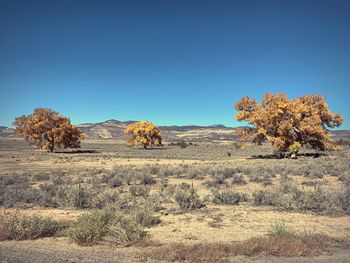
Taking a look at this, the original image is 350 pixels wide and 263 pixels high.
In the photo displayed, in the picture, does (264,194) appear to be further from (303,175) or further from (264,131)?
(264,131)

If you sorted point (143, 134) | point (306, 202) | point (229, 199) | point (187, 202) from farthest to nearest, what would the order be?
point (143, 134) → point (229, 199) → point (187, 202) → point (306, 202)

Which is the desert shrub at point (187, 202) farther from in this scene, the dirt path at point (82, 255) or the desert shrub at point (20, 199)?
the desert shrub at point (20, 199)

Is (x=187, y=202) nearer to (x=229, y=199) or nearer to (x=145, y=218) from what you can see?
(x=229, y=199)

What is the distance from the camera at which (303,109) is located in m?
37.4

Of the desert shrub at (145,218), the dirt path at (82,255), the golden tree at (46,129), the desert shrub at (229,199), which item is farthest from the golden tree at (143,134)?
the dirt path at (82,255)

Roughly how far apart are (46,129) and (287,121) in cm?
3766

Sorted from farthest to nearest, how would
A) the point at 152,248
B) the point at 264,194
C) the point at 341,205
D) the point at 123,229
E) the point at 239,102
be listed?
the point at 239,102, the point at 264,194, the point at 341,205, the point at 123,229, the point at 152,248

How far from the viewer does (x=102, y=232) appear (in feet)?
30.2

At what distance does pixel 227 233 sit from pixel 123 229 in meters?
2.84

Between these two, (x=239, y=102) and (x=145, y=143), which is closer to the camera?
(x=239, y=102)

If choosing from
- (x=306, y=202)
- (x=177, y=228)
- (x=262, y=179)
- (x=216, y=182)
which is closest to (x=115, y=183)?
(x=216, y=182)

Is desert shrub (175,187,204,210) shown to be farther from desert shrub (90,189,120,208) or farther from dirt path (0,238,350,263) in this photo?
dirt path (0,238,350,263)

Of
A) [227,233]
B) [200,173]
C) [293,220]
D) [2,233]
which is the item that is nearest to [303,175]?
[200,173]

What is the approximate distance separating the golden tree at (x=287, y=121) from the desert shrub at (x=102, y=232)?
30048 millimetres
